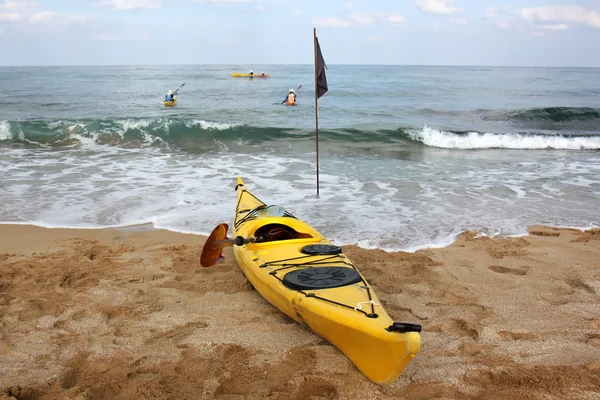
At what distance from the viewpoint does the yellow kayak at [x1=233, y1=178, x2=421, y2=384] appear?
2949mm

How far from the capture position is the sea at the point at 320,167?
714 cm

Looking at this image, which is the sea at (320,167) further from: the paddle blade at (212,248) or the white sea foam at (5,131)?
the paddle blade at (212,248)

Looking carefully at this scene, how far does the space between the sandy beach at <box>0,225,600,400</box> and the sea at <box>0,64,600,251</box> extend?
1.10m

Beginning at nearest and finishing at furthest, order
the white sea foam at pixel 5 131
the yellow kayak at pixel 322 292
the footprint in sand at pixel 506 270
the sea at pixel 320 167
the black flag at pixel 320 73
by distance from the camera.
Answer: the yellow kayak at pixel 322 292 → the footprint in sand at pixel 506 270 → the black flag at pixel 320 73 → the sea at pixel 320 167 → the white sea foam at pixel 5 131

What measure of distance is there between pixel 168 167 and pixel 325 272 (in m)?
7.86

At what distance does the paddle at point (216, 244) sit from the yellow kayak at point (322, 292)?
40 mm

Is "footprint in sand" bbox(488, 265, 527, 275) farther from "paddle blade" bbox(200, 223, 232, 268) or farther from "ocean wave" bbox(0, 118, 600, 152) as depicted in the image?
"ocean wave" bbox(0, 118, 600, 152)

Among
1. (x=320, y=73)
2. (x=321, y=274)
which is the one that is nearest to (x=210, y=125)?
(x=320, y=73)

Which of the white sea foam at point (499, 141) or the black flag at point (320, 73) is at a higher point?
the black flag at point (320, 73)

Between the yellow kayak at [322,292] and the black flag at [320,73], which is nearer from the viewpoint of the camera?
the yellow kayak at [322,292]

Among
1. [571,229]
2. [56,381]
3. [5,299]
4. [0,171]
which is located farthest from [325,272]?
[0,171]

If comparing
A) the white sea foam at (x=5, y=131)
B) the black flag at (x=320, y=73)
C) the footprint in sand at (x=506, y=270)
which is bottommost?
the footprint in sand at (x=506, y=270)

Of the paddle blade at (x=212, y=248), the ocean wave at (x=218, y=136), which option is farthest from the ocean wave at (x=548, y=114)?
the paddle blade at (x=212, y=248)

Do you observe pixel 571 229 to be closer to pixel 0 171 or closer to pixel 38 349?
pixel 38 349
